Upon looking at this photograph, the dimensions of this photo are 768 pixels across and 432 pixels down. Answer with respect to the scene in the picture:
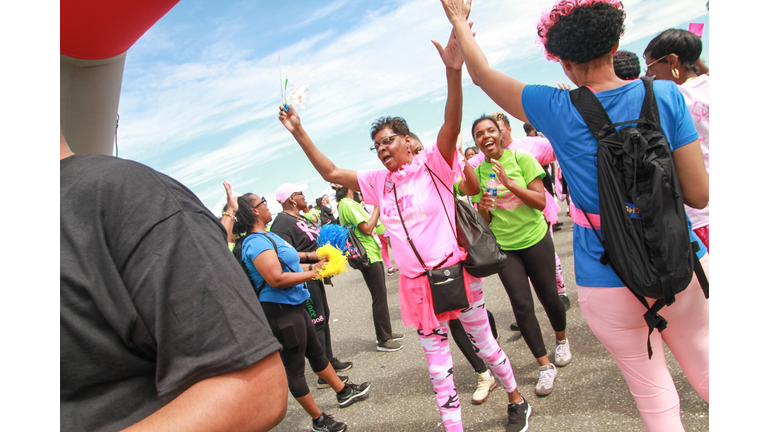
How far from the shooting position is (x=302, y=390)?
139 inches

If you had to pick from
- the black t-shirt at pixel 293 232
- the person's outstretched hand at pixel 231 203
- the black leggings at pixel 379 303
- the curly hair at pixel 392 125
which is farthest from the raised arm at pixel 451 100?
the black leggings at pixel 379 303

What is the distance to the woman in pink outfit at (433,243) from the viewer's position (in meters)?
2.74

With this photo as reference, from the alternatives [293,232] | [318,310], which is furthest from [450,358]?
[293,232]

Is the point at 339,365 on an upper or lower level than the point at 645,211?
lower

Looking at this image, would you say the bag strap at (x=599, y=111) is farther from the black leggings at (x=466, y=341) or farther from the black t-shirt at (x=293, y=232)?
the black t-shirt at (x=293, y=232)

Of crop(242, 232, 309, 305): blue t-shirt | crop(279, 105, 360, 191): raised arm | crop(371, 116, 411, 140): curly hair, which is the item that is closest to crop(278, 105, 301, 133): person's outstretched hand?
crop(279, 105, 360, 191): raised arm

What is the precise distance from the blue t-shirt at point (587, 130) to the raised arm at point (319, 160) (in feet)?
5.36

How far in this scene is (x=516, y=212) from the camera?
12.2ft

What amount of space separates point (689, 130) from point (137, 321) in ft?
6.03

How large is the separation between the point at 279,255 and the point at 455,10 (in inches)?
91.3

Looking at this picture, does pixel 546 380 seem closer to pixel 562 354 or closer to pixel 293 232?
pixel 562 354

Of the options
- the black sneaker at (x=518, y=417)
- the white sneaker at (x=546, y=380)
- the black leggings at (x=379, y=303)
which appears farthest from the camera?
the black leggings at (x=379, y=303)

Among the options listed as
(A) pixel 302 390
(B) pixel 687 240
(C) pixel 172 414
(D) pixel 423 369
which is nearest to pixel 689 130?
(B) pixel 687 240

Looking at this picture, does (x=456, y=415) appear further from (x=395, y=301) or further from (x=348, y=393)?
(x=395, y=301)
